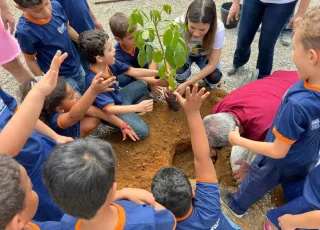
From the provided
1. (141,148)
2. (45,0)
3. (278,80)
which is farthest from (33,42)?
(278,80)

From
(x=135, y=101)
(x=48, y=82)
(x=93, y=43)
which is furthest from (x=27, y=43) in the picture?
(x=48, y=82)

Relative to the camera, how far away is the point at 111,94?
2385mm

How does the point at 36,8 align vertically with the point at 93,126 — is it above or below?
above

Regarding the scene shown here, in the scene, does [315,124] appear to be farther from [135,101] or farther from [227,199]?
[135,101]

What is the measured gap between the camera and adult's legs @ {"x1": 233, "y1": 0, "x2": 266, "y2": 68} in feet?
8.47

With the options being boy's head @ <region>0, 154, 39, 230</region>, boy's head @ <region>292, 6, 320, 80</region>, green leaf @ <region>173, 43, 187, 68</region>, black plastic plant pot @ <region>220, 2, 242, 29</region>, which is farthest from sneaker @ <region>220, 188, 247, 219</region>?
black plastic plant pot @ <region>220, 2, 242, 29</region>

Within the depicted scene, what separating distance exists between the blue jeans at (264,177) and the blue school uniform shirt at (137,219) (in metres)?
0.77

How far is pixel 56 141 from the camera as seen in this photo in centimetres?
177

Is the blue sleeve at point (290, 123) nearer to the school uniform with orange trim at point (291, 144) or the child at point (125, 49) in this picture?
the school uniform with orange trim at point (291, 144)

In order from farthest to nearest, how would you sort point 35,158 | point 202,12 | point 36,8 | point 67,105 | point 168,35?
point 202,12 → point 36,8 → point 67,105 → point 168,35 → point 35,158

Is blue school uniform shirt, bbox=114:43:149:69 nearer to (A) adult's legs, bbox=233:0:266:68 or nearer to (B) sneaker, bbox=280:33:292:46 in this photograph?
(A) adult's legs, bbox=233:0:266:68

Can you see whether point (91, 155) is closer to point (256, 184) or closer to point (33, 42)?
point (256, 184)

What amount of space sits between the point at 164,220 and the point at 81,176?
1.31ft

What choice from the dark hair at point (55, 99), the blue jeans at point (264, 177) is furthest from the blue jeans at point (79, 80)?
the blue jeans at point (264, 177)
